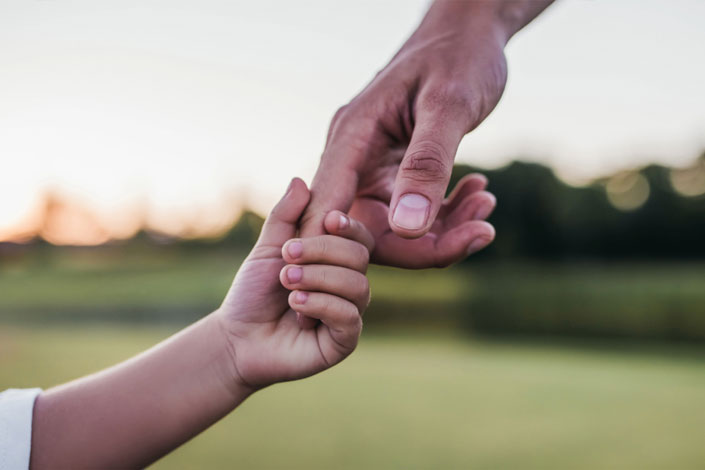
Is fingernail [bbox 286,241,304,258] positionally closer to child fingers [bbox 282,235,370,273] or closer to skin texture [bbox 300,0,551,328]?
child fingers [bbox 282,235,370,273]

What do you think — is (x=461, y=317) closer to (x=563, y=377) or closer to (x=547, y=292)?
(x=547, y=292)

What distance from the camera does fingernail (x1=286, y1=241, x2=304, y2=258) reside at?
132 centimetres

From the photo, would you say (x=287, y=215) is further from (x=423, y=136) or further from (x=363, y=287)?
(x=423, y=136)

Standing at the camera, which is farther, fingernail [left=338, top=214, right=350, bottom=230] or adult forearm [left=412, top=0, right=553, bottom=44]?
adult forearm [left=412, top=0, right=553, bottom=44]

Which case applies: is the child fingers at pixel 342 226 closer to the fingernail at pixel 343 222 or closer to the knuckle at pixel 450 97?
the fingernail at pixel 343 222

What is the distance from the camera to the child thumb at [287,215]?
4.88ft

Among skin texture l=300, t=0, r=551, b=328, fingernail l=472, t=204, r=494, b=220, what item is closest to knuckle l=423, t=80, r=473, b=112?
skin texture l=300, t=0, r=551, b=328

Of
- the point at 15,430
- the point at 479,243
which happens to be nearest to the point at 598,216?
the point at 479,243

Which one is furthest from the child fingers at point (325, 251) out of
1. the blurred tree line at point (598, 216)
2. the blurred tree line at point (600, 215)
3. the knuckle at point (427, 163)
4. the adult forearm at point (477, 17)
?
the blurred tree line at point (598, 216)

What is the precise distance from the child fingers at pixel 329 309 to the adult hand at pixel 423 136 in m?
0.21

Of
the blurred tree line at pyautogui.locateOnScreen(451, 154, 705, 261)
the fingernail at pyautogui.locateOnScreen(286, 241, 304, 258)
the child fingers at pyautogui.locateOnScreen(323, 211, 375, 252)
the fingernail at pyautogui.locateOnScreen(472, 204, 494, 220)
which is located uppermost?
the blurred tree line at pyautogui.locateOnScreen(451, 154, 705, 261)

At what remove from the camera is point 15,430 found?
1.32 meters

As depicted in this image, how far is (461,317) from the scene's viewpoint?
2017cm

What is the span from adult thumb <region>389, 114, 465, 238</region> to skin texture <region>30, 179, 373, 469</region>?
0.18 metres
